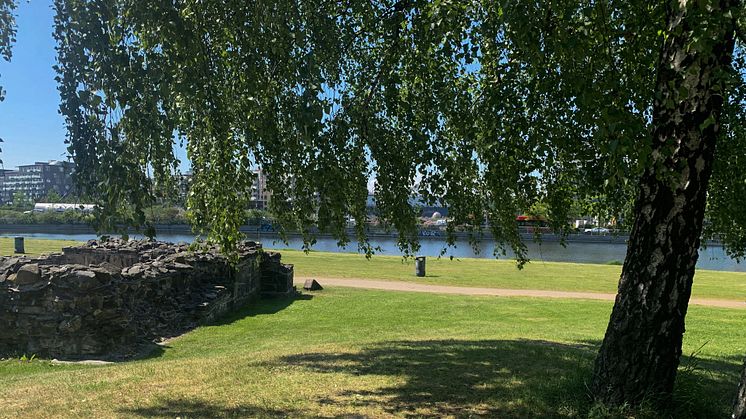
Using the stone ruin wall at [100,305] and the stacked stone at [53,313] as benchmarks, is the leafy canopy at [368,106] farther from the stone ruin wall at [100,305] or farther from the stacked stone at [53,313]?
the stacked stone at [53,313]

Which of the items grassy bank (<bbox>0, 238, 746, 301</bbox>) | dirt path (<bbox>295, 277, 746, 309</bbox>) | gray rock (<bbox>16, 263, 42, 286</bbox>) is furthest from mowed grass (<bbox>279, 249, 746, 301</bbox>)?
gray rock (<bbox>16, 263, 42, 286</bbox>)

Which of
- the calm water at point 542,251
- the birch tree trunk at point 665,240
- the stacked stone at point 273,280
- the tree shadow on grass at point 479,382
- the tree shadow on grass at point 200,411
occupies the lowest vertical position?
the calm water at point 542,251

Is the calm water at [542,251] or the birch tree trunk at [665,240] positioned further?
the calm water at [542,251]

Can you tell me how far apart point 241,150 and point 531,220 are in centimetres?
462

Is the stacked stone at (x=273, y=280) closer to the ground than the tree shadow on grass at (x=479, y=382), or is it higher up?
closer to the ground

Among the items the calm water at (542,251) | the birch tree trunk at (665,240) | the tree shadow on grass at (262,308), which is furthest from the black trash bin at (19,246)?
the birch tree trunk at (665,240)

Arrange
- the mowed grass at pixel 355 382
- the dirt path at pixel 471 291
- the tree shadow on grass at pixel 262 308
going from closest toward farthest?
the mowed grass at pixel 355 382, the tree shadow on grass at pixel 262 308, the dirt path at pixel 471 291

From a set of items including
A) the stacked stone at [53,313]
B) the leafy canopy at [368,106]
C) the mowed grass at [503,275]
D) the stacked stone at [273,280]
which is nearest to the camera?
the leafy canopy at [368,106]

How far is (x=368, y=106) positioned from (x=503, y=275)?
21.0m

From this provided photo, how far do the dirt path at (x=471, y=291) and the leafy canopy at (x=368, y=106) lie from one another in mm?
11250

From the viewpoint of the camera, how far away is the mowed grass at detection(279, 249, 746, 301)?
2230 centimetres

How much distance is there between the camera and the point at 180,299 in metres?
Result: 13.1

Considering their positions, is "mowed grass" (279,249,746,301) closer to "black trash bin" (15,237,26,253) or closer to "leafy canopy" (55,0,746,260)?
"black trash bin" (15,237,26,253)

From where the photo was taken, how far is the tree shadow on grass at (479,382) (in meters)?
4.84
